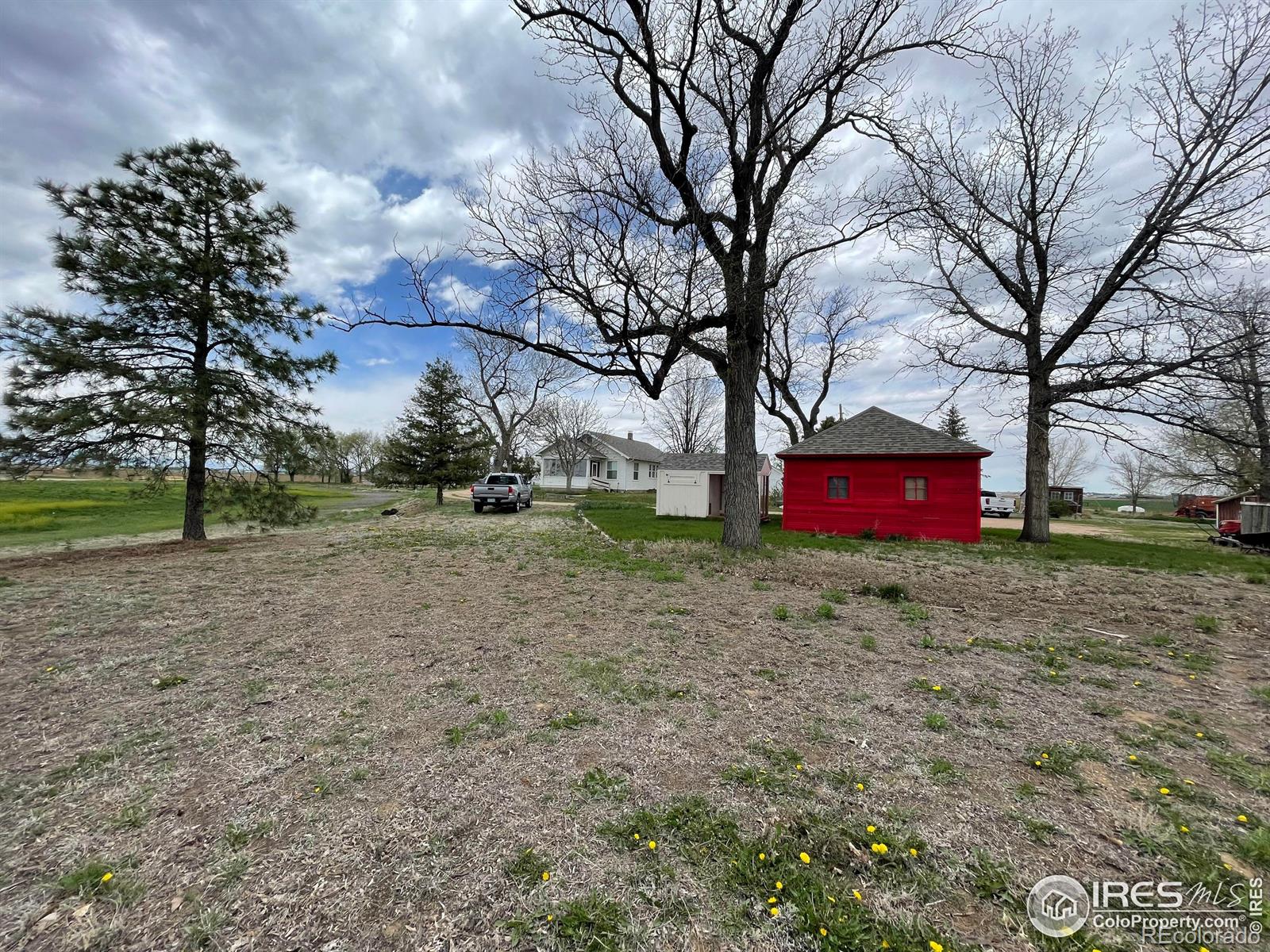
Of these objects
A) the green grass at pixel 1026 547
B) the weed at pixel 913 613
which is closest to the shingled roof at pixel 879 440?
the green grass at pixel 1026 547

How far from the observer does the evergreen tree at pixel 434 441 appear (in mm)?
27125

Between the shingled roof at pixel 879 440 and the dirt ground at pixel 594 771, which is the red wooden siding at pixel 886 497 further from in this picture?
the dirt ground at pixel 594 771

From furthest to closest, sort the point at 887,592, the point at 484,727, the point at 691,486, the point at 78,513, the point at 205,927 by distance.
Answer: the point at 691,486 < the point at 78,513 < the point at 887,592 < the point at 484,727 < the point at 205,927

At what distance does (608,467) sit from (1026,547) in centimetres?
3528

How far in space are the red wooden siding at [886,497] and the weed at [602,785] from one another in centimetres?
1570

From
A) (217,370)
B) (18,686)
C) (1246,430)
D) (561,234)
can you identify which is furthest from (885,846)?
(1246,430)

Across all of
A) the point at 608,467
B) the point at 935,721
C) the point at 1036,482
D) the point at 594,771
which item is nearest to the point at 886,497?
the point at 1036,482

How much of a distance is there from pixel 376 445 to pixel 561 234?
207 feet

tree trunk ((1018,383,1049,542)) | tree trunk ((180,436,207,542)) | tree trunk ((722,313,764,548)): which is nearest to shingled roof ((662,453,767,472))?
tree trunk ((1018,383,1049,542))

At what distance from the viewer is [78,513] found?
17.4 metres

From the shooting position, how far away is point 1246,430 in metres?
10.8

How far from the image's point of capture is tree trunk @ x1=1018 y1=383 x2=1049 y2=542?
15.2 meters

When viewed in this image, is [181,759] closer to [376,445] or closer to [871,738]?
[871,738]

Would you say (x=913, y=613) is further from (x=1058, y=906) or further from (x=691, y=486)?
(x=691, y=486)
